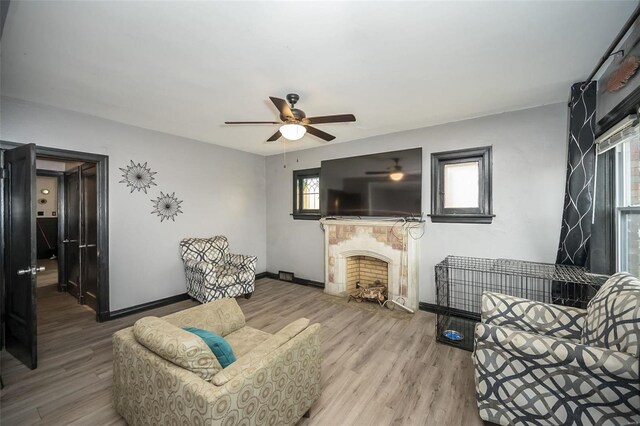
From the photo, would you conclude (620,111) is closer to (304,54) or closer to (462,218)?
(462,218)

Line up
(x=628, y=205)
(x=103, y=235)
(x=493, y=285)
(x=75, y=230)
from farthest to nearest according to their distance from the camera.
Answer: (x=75, y=230), (x=103, y=235), (x=493, y=285), (x=628, y=205)

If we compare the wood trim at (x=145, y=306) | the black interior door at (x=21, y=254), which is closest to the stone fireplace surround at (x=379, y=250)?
the wood trim at (x=145, y=306)

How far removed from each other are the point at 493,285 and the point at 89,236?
545 cm

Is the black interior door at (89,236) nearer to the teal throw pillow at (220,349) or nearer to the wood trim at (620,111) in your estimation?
the teal throw pillow at (220,349)

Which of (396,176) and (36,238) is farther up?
(396,176)

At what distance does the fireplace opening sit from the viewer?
13.2 ft

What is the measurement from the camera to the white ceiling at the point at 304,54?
1.52 metres

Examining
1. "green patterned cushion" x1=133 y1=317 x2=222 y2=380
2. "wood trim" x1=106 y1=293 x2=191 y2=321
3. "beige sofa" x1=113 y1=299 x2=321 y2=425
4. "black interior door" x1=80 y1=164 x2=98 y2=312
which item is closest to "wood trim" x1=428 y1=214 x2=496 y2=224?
"beige sofa" x1=113 y1=299 x2=321 y2=425

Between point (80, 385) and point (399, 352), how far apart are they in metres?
2.83

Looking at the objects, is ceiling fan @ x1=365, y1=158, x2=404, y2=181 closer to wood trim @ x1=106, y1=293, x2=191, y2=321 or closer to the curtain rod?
the curtain rod

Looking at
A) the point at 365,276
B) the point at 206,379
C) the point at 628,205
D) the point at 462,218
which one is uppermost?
the point at 628,205

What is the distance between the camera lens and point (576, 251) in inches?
98.9

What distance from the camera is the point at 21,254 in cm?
239

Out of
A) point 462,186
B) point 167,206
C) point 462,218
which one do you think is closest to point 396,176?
point 462,186
